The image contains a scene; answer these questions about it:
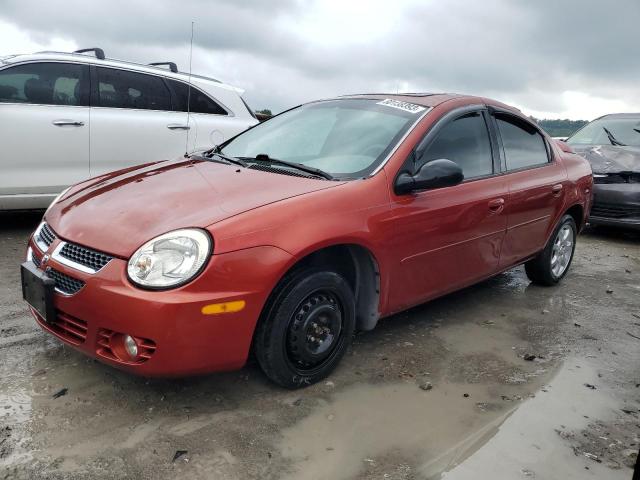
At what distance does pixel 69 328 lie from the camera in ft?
8.38

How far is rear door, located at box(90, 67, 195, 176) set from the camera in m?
5.46

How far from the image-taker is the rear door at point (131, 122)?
5.46 m

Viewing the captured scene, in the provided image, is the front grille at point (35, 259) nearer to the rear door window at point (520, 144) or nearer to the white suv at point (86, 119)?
the white suv at point (86, 119)

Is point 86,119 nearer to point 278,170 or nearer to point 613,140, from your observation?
point 278,170

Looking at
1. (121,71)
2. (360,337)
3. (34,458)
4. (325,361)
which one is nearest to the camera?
(34,458)

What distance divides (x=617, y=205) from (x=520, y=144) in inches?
133

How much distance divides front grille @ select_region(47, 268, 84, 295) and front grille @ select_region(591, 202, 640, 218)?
21.1ft

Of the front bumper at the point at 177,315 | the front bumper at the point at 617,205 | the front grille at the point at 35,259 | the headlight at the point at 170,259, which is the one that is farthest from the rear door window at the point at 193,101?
the front bumper at the point at 617,205

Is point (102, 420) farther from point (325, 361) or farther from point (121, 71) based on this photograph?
point (121, 71)

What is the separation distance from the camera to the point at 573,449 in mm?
2496

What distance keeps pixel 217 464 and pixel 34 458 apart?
69 cm

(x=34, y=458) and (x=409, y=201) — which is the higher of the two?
(x=409, y=201)

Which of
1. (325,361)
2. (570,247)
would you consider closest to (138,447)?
(325,361)

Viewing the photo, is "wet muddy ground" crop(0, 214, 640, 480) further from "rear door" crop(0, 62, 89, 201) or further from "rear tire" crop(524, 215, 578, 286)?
"rear door" crop(0, 62, 89, 201)
